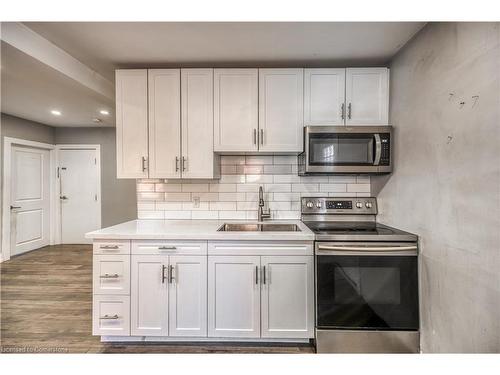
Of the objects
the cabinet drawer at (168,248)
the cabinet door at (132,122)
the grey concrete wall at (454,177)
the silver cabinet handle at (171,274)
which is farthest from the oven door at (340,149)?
the cabinet door at (132,122)

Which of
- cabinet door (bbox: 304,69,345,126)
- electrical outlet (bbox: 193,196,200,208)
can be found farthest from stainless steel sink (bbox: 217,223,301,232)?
cabinet door (bbox: 304,69,345,126)

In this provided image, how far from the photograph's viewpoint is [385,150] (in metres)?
2.09

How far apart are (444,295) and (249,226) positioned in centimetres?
152

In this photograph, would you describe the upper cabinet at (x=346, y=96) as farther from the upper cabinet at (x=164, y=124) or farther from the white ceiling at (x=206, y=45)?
the upper cabinet at (x=164, y=124)

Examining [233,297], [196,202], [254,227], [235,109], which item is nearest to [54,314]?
[196,202]

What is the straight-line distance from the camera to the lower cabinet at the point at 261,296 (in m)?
1.86

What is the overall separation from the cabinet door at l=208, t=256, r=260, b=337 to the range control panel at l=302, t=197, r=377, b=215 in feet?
2.88

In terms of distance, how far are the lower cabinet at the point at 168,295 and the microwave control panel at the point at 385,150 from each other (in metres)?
1.66

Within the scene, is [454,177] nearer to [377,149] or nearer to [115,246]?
[377,149]

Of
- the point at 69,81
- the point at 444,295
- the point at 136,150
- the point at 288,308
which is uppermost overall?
the point at 69,81

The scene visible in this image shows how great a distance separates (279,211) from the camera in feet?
8.34
